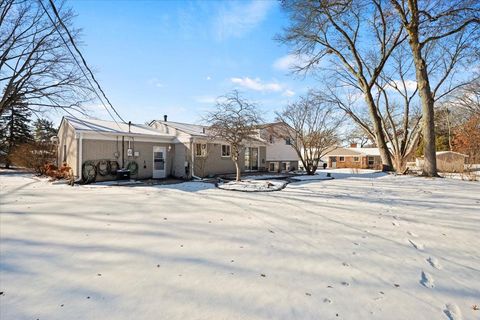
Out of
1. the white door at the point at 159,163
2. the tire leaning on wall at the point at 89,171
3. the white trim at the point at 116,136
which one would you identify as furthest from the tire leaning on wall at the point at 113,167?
the white door at the point at 159,163

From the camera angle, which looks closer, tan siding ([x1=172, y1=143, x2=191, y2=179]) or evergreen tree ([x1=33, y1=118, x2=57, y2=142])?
tan siding ([x1=172, y1=143, x2=191, y2=179])

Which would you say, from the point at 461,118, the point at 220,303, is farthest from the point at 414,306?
the point at 461,118

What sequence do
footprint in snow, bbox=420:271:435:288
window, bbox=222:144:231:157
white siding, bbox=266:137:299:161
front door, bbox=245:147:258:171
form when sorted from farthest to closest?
white siding, bbox=266:137:299:161 < front door, bbox=245:147:258:171 < window, bbox=222:144:231:157 < footprint in snow, bbox=420:271:435:288

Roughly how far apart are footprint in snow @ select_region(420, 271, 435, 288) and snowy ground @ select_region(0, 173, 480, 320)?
0.02m

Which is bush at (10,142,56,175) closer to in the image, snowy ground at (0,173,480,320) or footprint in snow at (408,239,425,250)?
snowy ground at (0,173,480,320)

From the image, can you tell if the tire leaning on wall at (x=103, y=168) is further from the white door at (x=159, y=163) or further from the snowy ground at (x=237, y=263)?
the snowy ground at (x=237, y=263)

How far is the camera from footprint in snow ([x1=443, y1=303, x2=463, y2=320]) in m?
2.39

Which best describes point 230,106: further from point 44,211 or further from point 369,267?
point 369,267

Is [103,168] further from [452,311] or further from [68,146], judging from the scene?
[452,311]

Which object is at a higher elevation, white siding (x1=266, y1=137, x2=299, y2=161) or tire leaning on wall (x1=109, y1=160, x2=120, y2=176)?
white siding (x1=266, y1=137, x2=299, y2=161)

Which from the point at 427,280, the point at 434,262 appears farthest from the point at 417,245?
the point at 427,280

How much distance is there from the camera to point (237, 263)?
137 inches

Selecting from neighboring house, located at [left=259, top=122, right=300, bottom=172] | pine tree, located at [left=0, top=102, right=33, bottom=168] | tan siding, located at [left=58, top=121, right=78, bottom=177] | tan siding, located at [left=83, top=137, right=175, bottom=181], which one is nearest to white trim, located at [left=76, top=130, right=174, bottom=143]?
tan siding, located at [left=83, top=137, right=175, bottom=181]

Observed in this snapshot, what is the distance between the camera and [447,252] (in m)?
3.91
